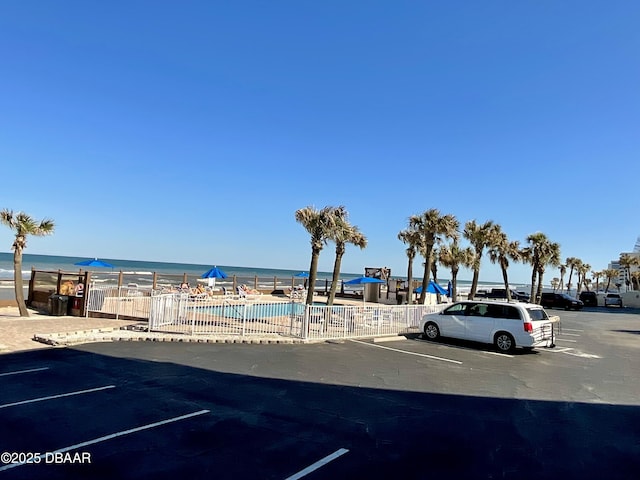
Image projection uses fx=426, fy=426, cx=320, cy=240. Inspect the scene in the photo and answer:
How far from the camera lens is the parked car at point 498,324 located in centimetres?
1303

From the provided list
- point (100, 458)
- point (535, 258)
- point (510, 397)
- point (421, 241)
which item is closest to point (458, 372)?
point (510, 397)

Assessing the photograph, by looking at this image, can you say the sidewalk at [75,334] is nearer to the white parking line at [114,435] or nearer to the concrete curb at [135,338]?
the concrete curb at [135,338]

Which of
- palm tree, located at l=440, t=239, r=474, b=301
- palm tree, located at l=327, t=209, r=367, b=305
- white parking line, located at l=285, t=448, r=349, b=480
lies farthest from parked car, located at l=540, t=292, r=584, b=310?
white parking line, located at l=285, t=448, r=349, b=480

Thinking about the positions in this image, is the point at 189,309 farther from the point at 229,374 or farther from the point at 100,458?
the point at 100,458

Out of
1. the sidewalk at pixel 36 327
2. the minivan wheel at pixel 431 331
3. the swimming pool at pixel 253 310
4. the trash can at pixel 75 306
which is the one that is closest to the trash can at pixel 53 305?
the sidewalk at pixel 36 327

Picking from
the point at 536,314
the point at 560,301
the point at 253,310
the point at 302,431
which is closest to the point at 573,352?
the point at 536,314

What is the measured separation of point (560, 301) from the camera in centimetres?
3781

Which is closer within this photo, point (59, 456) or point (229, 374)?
point (59, 456)

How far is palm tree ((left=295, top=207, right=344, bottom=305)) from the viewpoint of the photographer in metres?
18.6

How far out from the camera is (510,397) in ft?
26.2

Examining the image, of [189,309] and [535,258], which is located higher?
[535,258]

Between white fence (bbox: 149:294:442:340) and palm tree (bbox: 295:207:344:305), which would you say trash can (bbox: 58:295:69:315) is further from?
palm tree (bbox: 295:207:344:305)

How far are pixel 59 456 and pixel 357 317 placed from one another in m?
11.5

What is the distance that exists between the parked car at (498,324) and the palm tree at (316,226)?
5.74 meters
